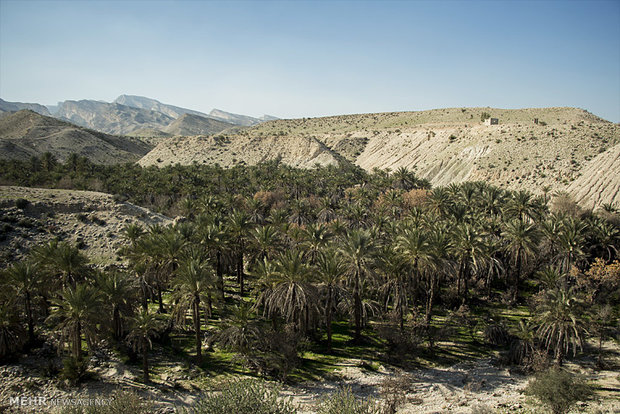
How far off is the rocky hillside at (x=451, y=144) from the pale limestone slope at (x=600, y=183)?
157 cm

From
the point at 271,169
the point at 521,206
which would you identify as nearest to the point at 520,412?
the point at 521,206

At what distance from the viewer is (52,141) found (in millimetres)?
140875

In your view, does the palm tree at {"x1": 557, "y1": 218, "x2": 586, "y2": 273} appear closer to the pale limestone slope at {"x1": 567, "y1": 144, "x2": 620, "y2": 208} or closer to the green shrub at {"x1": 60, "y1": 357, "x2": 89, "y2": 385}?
the pale limestone slope at {"x1": 567, "y1": 144, "x2": 620, "y2": 208}

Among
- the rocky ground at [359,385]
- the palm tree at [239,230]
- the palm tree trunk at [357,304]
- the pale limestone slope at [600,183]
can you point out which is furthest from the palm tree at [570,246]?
the palm tree at [239,230]

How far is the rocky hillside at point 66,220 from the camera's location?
135ft

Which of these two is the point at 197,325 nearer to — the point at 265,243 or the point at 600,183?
the point at 265,243

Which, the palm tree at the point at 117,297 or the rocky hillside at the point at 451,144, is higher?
the rocky hillside at the point at 451,144

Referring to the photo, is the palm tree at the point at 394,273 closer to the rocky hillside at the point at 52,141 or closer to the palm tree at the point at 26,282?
the palm tree at the point at 26,282

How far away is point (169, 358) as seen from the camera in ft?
81.7

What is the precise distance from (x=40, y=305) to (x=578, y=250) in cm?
4354

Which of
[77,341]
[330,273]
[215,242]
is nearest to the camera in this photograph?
[77,341]

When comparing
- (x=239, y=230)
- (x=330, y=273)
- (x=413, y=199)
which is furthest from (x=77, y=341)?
(x=413, y=199)

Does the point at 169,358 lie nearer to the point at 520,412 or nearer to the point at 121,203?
the point at 520,412

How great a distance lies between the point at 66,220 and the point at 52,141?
118717mm
